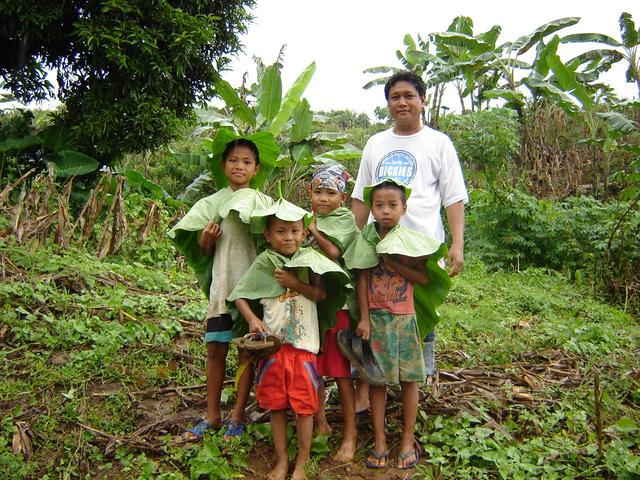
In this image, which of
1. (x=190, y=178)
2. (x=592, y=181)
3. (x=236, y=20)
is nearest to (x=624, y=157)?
(x=592, y=181)

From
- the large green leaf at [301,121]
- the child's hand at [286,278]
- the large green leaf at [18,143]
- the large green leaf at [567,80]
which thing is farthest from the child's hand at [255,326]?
the large green leaf at [567,80]

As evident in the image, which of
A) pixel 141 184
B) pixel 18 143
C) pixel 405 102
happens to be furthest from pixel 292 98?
pixel 405 102

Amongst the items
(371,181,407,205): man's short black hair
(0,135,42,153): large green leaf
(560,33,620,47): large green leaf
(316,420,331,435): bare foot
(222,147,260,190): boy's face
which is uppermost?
(560,33,620,47): large green leaf

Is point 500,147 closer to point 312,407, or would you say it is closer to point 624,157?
point 624,157

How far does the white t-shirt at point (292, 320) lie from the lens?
2.71 metres

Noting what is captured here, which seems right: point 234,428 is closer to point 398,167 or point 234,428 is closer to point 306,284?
point 306,284

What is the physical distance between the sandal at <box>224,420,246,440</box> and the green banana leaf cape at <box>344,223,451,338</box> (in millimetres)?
1113

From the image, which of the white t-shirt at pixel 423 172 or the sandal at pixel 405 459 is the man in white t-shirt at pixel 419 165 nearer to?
the white t-shirt at pixel 423 172

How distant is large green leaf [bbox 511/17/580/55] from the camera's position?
9891 mm

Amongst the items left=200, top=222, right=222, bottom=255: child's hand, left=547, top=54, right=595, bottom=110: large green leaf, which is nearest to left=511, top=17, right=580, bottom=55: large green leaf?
left=547, top=54, right=595, bottom=110: large green leaf

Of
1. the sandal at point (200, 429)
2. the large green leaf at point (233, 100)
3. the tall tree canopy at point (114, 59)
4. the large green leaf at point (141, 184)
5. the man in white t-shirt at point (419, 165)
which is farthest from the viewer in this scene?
the large green leaf at point (233, 100)

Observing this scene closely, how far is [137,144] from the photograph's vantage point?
732 centimetres

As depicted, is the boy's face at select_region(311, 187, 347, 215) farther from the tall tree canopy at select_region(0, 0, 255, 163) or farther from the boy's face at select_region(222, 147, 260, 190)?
the tall tree canopy at select_region(0, 0, 255, 163)

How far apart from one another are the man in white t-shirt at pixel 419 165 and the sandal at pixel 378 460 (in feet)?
2.41
